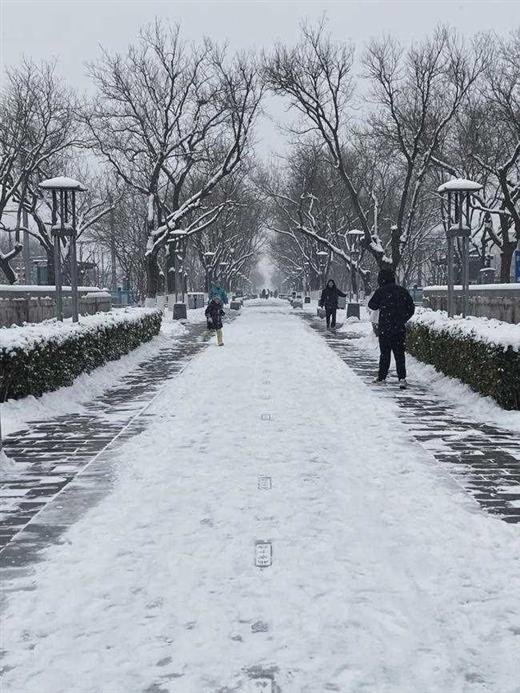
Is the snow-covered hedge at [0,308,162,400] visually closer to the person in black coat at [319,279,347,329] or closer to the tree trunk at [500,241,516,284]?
the person in black coat at [319,279,347,329]

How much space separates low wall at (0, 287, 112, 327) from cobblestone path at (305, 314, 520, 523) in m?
9.63

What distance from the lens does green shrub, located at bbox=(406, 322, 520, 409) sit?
8.34 meters

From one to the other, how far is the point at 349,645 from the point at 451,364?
330 inches

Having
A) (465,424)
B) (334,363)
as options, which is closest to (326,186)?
(334,363)

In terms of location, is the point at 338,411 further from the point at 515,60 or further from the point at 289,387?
the point at 515,60

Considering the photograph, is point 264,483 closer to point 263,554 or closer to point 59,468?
point 263,554

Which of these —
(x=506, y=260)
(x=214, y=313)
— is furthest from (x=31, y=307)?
(x=506, y=260)

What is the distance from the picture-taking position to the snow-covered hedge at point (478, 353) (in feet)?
27.3

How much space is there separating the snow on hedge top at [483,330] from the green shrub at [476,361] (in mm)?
33

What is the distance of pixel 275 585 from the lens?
11.7 ft

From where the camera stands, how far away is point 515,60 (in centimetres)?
2628

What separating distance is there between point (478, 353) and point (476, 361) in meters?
0.15

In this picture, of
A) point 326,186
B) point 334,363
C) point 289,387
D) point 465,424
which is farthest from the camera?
point 326,186

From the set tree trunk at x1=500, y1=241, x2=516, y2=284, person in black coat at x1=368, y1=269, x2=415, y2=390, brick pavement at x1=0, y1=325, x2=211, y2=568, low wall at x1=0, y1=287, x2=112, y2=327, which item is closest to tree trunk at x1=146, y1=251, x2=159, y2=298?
low wall at x1=0, y1=287, x2=112, y2=327
